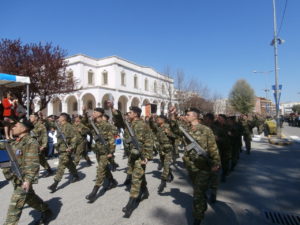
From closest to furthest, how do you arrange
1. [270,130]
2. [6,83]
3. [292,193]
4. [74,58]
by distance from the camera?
[292,193] → [6,83] → [270,130] → [74,58]

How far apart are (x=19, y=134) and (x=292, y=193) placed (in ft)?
17.9

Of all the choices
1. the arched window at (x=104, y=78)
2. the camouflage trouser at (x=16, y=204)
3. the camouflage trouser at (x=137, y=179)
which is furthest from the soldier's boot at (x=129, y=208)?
the arched window at (x=104, y=78)

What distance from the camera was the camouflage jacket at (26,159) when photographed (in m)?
2.94

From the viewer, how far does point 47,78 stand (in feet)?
43.2

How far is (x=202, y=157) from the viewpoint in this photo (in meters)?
3.06

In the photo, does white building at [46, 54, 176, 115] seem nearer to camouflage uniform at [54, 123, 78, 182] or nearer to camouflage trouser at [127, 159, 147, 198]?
camouflage uniform at [54, 123, 78, 182]

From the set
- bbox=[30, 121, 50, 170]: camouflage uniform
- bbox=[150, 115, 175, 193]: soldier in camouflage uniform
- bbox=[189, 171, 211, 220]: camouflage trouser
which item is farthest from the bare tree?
bbox=[189, 171, 211, 220]: camouflage trouser

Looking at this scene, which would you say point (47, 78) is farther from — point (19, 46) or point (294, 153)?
point (294, 153)

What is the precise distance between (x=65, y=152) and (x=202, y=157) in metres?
3.70

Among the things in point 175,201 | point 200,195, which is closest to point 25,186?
point 200,195

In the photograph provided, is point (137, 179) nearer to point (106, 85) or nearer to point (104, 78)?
point (106, 85)

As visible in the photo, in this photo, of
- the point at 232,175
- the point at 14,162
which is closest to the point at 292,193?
the point at 232,175

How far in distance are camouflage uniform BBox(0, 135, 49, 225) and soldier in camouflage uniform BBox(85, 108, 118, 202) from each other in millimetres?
1362

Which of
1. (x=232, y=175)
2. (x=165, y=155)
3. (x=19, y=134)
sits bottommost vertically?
(x=232, y=175)
